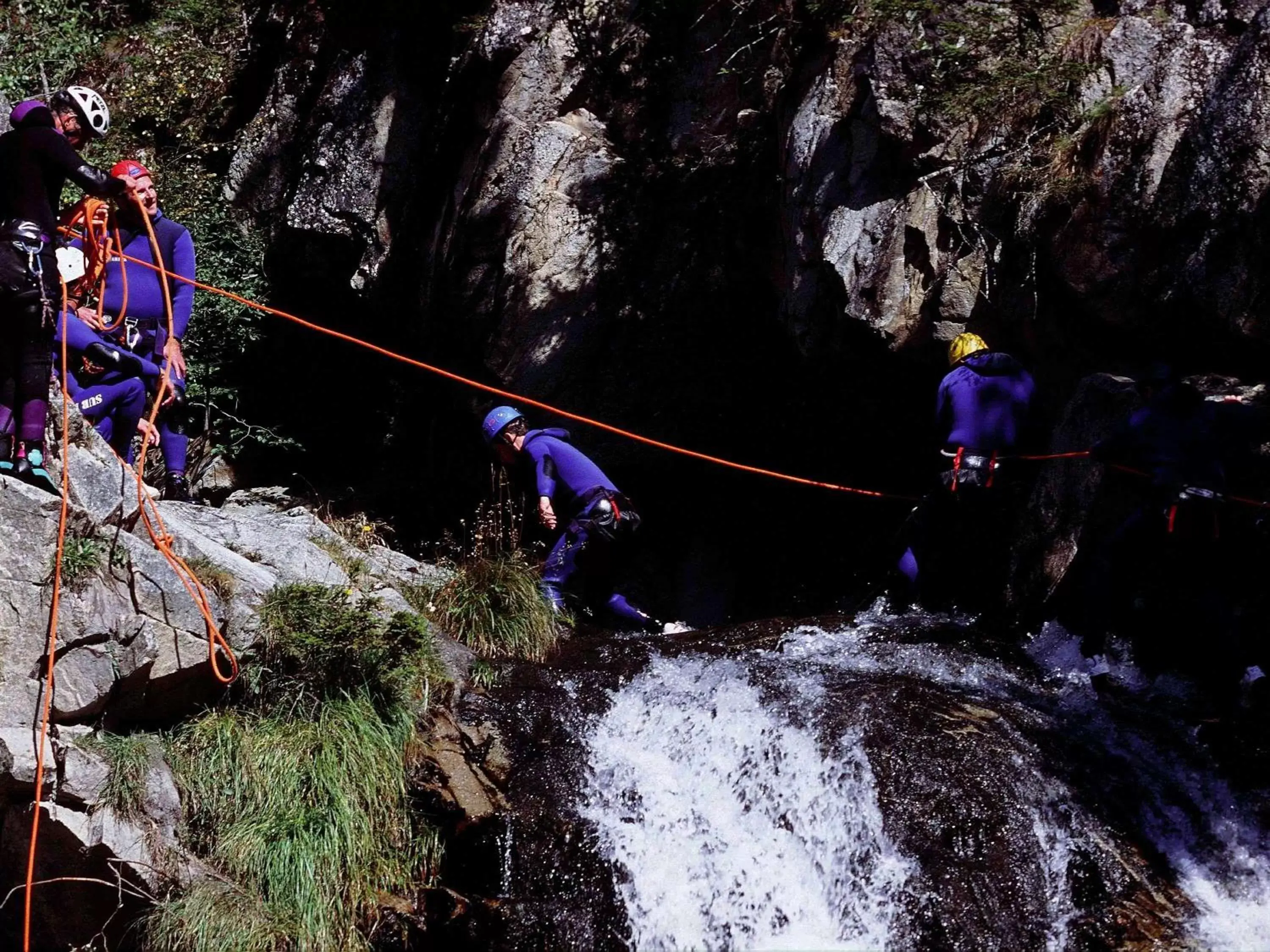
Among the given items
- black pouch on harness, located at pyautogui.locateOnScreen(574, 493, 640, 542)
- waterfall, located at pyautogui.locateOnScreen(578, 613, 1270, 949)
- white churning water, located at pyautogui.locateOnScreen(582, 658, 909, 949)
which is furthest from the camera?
black pouch on harness, located at pyautogui.locateOnScreen(574, 493, 640, 542)

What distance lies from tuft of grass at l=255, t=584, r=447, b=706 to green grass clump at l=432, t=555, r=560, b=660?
71 centimetres

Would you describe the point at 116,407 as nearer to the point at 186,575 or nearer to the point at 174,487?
the point at 174,487

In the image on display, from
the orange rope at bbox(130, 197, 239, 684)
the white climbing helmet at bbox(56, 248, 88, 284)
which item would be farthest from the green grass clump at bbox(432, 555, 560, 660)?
the white climbing helmet at bbox(56, 248, 88, 284)

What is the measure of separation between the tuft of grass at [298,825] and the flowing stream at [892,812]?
2.28 ft

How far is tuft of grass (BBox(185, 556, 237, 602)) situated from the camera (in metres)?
6.66

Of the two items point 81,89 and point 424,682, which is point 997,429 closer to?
point 424,682

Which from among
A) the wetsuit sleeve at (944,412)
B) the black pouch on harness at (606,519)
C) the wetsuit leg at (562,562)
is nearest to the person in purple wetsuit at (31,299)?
the wetsuit leg at (562,562)

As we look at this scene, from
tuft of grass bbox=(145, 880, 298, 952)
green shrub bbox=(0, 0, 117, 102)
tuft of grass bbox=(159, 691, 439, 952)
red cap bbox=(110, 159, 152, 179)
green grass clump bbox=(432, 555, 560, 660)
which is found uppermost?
green shrub bbox=(0, 0, 117, 102)

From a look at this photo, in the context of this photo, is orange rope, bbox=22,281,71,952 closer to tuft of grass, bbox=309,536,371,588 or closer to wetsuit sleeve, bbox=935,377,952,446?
tuft of grass, bbox=309,536,371,588

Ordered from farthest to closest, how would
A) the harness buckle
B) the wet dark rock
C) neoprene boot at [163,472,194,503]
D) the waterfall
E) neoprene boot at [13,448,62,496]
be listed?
neoprene boot at [163,472,194,503] → the harness buckle → neoprene boot at [13,448,62,496] → the waterfall → the wet dark rock

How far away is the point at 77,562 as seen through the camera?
20.0ft

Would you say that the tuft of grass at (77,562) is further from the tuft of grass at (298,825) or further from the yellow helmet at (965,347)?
the yellow helmet at (965,347)

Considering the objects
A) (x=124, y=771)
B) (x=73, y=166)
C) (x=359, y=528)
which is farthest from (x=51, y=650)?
(x=359, y=528)

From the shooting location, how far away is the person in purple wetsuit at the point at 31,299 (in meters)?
6.09
